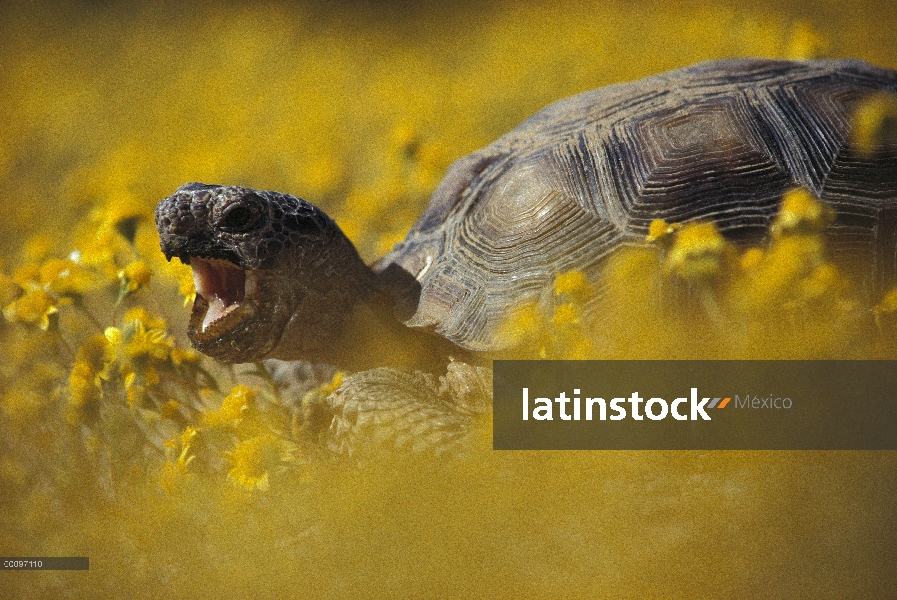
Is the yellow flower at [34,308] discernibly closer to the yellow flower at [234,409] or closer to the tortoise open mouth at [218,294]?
the tortoise open mouth at [218,294]

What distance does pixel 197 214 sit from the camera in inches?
68.9

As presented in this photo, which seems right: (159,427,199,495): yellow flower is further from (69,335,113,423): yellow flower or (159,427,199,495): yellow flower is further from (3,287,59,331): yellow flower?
(3,287,59,331): yellow flower

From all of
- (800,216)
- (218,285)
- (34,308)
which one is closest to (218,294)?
(218,285)

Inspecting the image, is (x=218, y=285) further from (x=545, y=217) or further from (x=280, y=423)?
(x=545, y=217)

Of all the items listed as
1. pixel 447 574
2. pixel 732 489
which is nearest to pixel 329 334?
pixel 447 574

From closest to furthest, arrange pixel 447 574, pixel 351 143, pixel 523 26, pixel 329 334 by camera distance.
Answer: pixel 447 574 < pixel 329 334 < pixel 523 26 < pixel 351 143

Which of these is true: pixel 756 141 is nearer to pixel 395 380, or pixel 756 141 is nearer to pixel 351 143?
pixel 395 380

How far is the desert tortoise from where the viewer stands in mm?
1814

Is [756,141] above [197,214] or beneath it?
above

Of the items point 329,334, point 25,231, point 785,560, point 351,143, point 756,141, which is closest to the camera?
point 785,560

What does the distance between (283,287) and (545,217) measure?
0.76 m

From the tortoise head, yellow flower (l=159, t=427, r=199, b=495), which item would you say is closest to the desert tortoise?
the tortoise head

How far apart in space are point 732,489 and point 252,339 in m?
1.28

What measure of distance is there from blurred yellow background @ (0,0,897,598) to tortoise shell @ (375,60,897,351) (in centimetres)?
51
